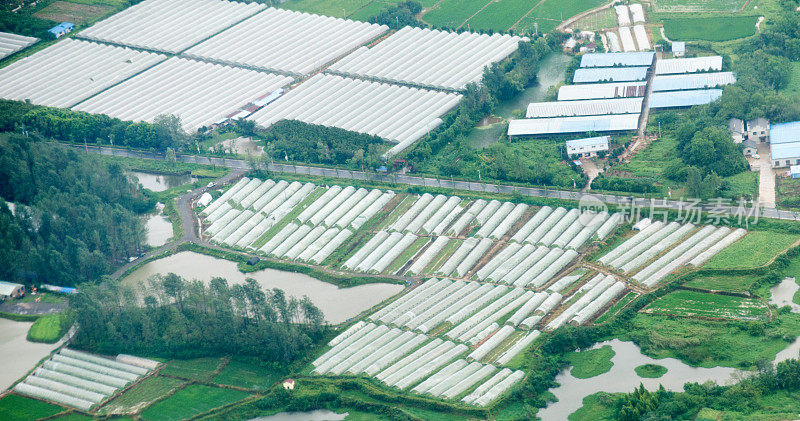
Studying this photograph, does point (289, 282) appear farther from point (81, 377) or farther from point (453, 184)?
point (453, 184)

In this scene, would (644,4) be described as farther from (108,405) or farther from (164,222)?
(108,405)

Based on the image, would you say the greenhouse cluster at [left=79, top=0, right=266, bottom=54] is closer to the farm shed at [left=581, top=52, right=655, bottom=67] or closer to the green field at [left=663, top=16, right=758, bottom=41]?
the farm shed at [left=581, top=52, right=655, bottom=67]

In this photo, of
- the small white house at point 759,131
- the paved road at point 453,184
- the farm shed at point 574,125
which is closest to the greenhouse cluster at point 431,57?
the farm shed at point 574,125

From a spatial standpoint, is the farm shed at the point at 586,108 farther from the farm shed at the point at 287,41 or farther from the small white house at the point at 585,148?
the farm shed at the point at 287,41

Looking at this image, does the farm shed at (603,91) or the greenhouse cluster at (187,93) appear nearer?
the farm shed at (603,91)

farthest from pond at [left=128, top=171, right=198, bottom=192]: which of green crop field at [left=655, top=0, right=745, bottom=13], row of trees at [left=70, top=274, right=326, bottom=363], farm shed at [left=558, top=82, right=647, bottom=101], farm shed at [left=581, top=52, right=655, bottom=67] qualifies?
green crop field at [left=655, top=0, right=745, bottom=13]

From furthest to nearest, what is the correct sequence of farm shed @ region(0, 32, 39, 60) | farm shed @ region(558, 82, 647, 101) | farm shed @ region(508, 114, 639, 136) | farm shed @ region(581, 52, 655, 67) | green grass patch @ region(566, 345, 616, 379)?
farm shed @ region(0, 32, 39, 60) < farm shed @ region(581, 52, 655, 67) < farm shed @ region(558, 82, 647, 101) < farm shed @ region(508, 114, 639, 136) < green grass patch @ region(566, 345, 616, 379)

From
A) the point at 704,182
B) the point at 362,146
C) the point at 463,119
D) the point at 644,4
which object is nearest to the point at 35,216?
the point at 362,146
